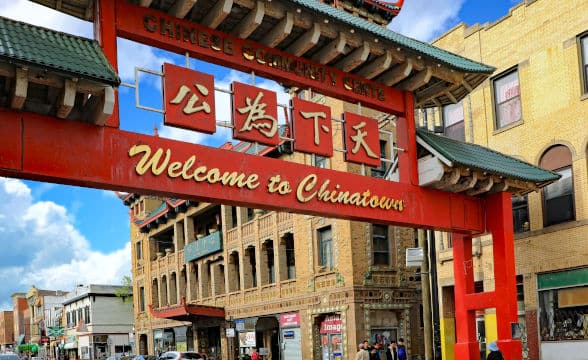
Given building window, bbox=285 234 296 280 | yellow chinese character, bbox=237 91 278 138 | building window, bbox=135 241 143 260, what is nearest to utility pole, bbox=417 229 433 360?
yellow chinese character, bbox=237 91 278 138

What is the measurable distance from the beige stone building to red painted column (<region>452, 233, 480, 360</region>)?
3732mm

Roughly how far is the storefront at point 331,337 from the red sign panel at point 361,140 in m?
16.1

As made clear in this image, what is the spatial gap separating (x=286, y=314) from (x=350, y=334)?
5.56m

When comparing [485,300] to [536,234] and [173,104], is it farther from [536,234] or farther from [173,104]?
[173,104]

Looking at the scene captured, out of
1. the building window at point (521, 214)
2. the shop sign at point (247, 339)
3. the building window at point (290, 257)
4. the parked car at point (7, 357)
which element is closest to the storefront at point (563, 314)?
the building window at point (521, 214)

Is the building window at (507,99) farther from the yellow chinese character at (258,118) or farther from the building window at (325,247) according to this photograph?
the yellow chinese character at (258,118)

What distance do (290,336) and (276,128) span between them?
853 inches

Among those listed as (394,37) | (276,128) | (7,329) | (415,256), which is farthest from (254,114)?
(7,329)

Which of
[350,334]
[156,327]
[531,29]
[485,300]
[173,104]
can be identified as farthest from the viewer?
[156,327]

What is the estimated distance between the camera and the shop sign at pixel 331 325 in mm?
31125

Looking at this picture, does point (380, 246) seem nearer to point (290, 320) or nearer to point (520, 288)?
point (290, 320)

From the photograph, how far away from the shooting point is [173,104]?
42.7 feet

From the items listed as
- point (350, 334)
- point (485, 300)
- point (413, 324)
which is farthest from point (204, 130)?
point (413, 324)

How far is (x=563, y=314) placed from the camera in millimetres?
22125
